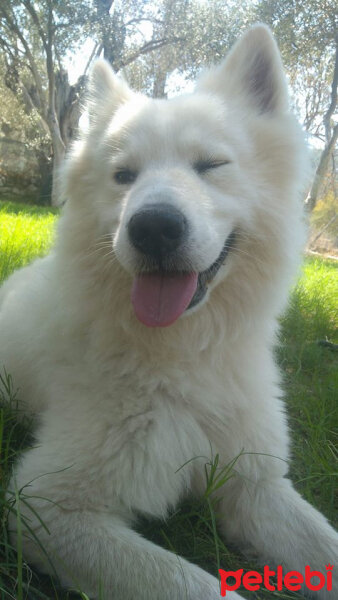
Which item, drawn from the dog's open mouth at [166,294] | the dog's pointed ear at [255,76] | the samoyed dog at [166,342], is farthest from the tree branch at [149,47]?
the dog's open mouth at [166,294]

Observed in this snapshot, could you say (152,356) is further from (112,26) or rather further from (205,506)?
(112,26)

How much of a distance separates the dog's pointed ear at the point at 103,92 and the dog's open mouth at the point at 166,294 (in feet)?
3.65

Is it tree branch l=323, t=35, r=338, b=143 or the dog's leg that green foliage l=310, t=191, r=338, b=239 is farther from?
the dog's leg

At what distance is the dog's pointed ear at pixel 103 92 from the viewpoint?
2.53 metres

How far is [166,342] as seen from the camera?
6.37ft

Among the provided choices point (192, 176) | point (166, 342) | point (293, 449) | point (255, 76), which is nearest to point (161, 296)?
point (166, 342)

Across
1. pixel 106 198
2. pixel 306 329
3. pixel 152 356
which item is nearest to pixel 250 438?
pixel 152 356

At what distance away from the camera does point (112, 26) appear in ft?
48.8

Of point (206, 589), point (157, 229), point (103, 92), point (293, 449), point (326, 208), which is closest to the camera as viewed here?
point (206, 589)

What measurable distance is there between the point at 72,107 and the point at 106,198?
56.0 feet

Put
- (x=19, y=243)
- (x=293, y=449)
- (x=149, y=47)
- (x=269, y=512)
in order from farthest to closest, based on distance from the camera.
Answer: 1. (x=149, y=47)
2. (x=19, y=243)
3. (x=293, y=449)
4. (x=269, y=512)

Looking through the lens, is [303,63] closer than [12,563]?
No

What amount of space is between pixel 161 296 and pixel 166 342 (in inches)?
7.9

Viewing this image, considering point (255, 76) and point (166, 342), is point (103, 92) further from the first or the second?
point (166, 342)
